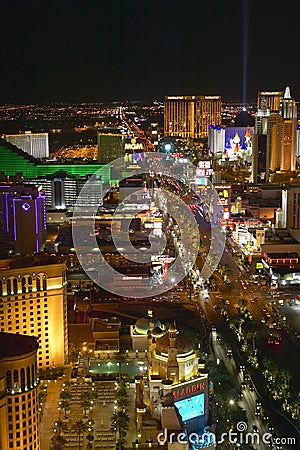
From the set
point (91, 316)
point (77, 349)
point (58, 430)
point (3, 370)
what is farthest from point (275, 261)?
point (3, 370)

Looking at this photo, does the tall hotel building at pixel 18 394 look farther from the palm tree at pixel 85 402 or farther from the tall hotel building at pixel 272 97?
the tall hotel building at pixel 272 97

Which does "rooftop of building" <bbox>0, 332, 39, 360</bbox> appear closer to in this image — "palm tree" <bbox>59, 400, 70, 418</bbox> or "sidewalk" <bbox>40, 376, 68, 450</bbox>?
"sidewalk" <bbox>40, 376, 68, 450</bbox>

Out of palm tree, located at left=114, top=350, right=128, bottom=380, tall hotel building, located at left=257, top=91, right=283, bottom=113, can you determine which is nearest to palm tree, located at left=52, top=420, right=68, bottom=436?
palm tree, located at left=114, top=350, right=128, bottom=380

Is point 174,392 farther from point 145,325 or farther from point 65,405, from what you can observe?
point 145,325

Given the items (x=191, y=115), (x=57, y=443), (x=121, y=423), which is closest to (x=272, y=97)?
(x=191, y=115)

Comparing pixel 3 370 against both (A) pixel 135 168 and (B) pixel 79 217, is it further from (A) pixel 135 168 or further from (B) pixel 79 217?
(A) pixel 135 168

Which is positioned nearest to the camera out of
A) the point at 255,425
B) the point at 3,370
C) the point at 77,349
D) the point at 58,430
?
the point at 3,370
